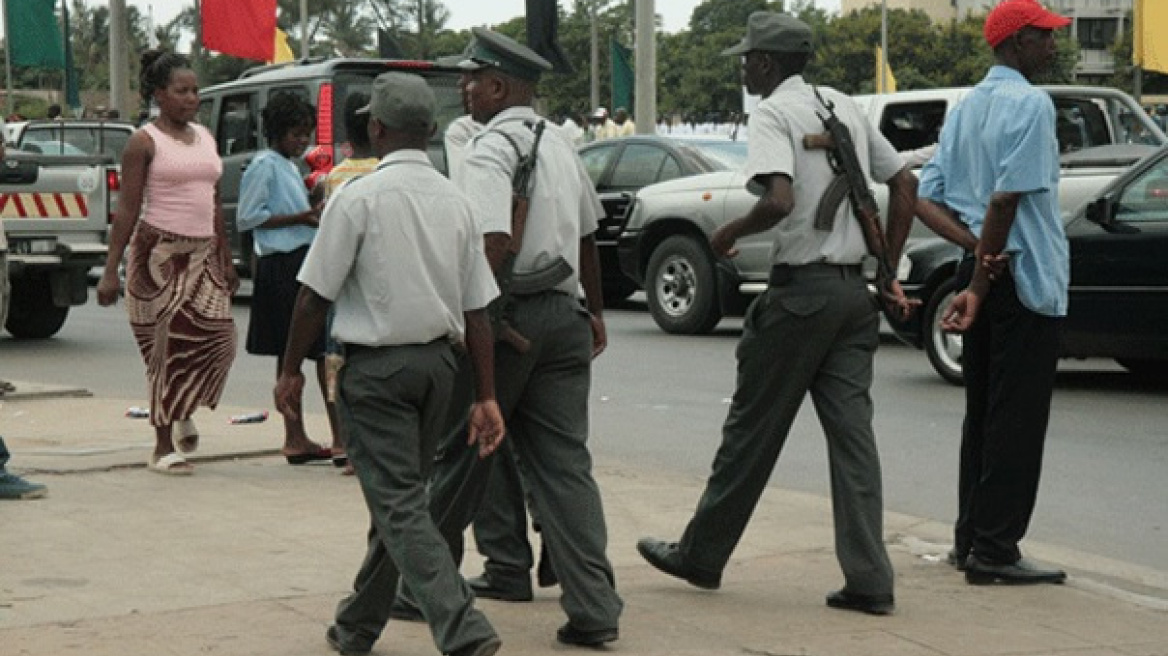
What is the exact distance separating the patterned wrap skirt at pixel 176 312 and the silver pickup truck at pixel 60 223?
7.31 m

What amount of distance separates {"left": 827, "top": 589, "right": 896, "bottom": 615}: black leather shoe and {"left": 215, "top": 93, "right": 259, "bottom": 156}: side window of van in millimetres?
14527

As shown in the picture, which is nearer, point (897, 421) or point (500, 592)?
point (500, 592)

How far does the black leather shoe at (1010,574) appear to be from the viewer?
734 centimetres

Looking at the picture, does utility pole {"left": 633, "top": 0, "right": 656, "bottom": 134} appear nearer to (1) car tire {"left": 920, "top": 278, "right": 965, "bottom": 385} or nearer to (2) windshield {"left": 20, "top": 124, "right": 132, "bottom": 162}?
(2) windshield {"left": 20, "top": 124, "right": 132, "bottom": 162}

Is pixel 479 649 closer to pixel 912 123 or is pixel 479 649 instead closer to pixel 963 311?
pixel 963 311

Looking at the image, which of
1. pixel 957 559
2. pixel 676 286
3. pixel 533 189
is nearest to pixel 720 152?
pixel 676 286

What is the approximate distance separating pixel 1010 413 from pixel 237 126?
14.7 meters

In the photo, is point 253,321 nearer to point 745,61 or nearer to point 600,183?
point 745,61

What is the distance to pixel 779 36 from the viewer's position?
23.1ft

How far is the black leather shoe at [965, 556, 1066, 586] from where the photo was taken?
24.1ft

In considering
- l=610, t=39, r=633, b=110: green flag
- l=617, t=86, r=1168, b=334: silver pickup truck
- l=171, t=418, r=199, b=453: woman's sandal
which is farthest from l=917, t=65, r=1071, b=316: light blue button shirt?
l=610, t=39, r=633, b=110: green flag

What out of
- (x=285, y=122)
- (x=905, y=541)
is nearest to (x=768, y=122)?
(x=905, y=541)

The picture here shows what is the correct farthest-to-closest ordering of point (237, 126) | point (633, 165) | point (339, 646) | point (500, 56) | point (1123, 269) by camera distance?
point (237, 126), point (633, 165), point (1123, 269), point (500, 56), point (339, 646)

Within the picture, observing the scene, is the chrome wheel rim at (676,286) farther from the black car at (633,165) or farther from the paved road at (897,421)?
the black car at (633,165)
